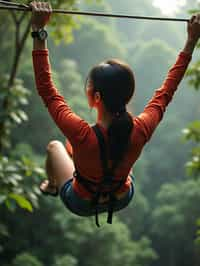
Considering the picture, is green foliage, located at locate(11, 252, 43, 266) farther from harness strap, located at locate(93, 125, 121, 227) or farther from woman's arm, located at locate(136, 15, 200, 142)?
woman's arm, located at locate(136, 15, 200, 142)

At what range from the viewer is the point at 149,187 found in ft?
82.4

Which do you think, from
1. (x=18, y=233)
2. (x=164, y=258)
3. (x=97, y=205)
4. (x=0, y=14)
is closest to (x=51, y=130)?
(x=18, y=233)

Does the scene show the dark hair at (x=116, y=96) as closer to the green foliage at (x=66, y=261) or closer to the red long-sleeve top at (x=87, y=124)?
the red long-sleeve top at (x=87, y=124)

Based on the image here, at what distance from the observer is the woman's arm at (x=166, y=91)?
197 centimetres

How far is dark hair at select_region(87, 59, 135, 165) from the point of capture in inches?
74.7

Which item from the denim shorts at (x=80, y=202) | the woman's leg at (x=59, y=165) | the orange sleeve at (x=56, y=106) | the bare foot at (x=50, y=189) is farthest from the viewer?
the bare foot at (x=50, y=189)

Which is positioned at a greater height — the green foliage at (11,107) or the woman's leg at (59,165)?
the woman's leg at (59,165)

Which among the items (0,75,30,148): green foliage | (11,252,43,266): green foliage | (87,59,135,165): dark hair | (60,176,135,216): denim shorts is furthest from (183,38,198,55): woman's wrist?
(11,252,43,266): green foliage

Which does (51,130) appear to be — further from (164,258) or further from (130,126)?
(130,126)

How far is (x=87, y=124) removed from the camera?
1.87m

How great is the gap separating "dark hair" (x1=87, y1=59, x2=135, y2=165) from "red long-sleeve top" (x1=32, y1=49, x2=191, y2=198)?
1.6 inches

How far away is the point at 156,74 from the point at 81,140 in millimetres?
29858

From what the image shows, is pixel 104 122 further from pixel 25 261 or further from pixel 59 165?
pixel 25 261

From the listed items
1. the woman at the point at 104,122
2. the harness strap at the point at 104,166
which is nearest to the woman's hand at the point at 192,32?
the woman at the point at 104,122
